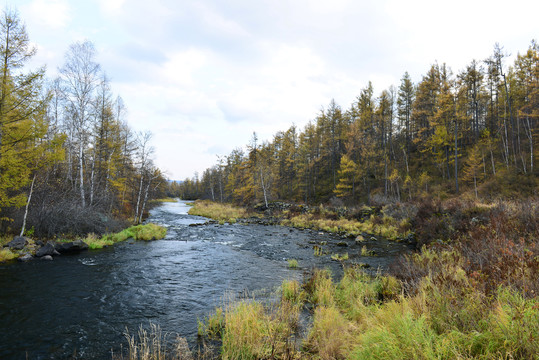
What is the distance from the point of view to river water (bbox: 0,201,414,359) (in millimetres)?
5312

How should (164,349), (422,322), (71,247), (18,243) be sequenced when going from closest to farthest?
(422,322), (164,349), (18,243), (71,247)

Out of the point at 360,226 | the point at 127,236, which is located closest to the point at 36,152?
the point at 127,236

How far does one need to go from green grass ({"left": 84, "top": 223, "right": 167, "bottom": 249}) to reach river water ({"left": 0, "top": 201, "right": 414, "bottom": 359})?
2.33 ft

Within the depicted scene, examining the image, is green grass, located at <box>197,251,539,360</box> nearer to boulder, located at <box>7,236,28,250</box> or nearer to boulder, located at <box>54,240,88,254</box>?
boulder, located at <box>54,240,88,254</box>

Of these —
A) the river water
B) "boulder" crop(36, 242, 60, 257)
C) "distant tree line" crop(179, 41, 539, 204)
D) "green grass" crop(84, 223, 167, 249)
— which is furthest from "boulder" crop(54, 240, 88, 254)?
"distant tree line" crop(179, 41, 539, 204)

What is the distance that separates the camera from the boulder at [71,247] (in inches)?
471

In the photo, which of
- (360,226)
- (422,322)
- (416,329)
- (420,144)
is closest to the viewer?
(416,329)

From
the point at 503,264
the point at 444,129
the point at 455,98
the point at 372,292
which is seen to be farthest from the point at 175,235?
the point at 455,98

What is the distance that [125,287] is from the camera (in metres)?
8.34

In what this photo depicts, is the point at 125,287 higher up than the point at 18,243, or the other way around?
the point at 18,243

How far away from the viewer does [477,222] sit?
37.8 feet

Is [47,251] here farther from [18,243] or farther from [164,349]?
[164,349]

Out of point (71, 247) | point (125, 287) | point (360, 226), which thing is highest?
point (71, 247)

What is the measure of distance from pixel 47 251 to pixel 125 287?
6.07 meters
